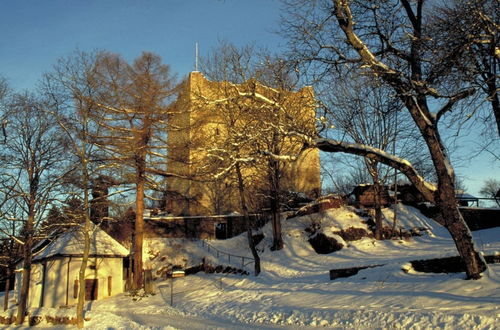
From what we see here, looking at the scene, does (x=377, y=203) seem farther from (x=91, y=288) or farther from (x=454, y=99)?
(x=91, y=288)

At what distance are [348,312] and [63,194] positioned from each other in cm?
1492

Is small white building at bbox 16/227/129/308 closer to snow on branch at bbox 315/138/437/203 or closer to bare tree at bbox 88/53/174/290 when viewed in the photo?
bare tree at bbox 88/53/174/290

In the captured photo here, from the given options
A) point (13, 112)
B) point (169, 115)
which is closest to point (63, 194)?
point (13, 112)

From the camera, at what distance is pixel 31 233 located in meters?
21.0

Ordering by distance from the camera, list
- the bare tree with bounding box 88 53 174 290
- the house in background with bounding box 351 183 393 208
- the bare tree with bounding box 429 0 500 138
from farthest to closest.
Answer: the house in background with bounding box 351 183 393 208, the bare tree with bounding box 88 53 174 290, the bare tree with bounding box 429 0 500 138

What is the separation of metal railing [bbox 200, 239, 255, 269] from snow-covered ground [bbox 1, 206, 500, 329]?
81 cm

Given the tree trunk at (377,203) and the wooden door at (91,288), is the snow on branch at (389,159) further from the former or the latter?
the wooden door at (91,288)

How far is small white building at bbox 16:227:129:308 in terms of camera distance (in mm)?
26391

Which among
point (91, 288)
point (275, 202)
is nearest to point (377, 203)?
point (275, 202)

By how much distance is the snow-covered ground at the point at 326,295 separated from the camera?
10.3 meters

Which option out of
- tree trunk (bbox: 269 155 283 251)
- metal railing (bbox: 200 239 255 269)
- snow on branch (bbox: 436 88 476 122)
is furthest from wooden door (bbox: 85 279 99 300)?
snow on branch (bbox: 436 88 476 122)

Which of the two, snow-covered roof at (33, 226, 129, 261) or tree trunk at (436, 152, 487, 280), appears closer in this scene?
tree trunk at (436, 152, 487, 280)

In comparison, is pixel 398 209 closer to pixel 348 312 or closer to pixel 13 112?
pixel 348 312

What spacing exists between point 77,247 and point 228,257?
962cm
